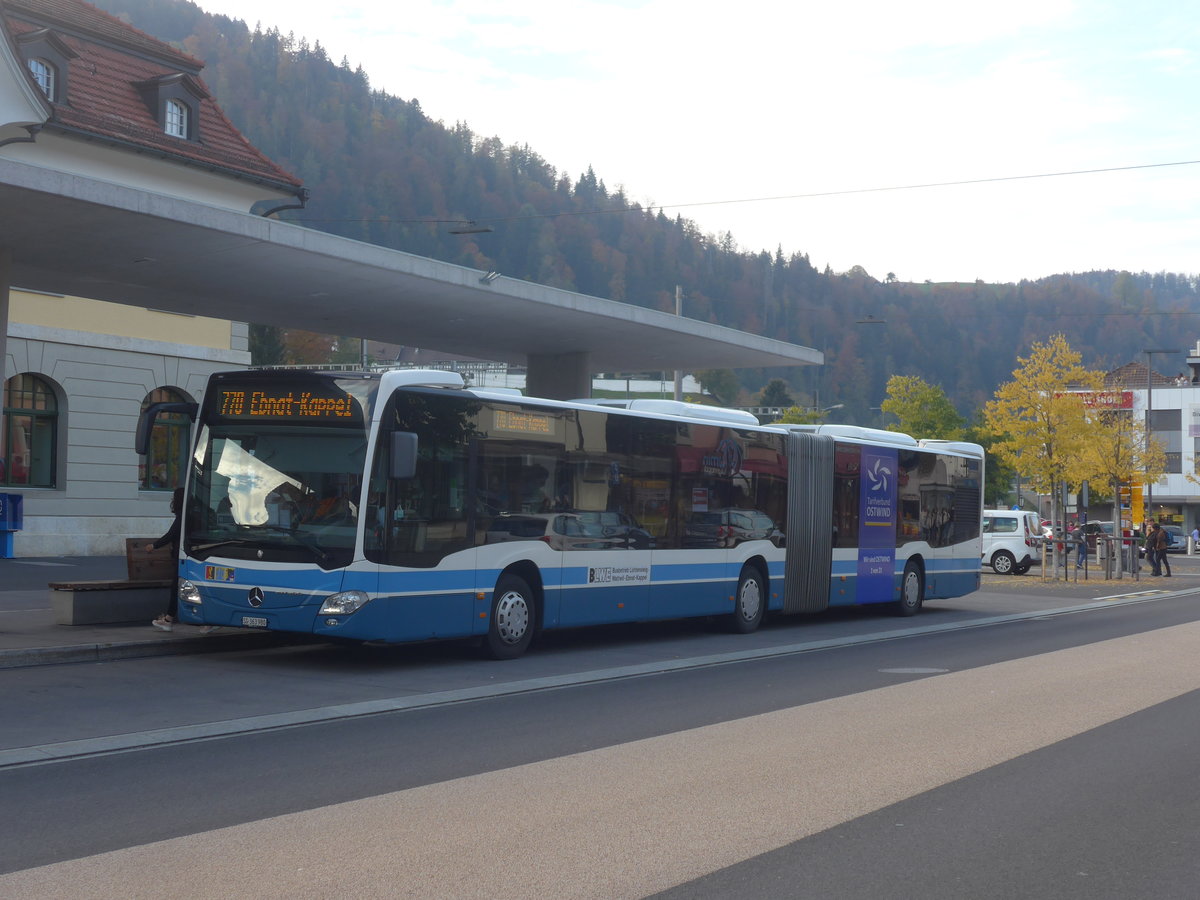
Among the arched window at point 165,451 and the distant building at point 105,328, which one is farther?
the arched window at point 165,451

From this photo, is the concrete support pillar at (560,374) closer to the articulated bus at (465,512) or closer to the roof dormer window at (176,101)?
the articulated bus at (465,512)

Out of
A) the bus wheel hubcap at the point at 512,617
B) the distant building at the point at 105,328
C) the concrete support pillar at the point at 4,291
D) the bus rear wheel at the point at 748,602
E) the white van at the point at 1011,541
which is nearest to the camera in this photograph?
the bus wheel hubcap at the point at 512,617

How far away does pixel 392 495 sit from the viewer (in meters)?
12.7

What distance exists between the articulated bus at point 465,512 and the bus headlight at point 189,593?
18 mm

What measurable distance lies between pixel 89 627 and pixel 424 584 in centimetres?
436

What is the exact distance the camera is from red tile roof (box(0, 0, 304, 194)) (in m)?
29.0

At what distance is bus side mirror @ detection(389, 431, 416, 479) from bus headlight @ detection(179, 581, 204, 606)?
235 centimetres

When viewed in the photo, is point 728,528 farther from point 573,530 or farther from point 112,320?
point 112,320

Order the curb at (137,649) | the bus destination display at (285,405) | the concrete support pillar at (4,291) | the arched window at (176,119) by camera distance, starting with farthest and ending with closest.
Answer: the arched window at (176,119) < the concrete support pillar at (4,291) < the bus destination display at (285,405) < the curb at (137,649)

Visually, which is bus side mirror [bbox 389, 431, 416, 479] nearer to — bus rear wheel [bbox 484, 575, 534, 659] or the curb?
bus rear wheel [bbox 484, 575, 534, 659]

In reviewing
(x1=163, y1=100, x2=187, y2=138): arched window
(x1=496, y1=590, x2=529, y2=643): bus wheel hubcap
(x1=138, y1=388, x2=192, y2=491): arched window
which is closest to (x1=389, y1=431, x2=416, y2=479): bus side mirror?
(x1=496, y1=590, x2=529, y2=643): bus wheel hubcap

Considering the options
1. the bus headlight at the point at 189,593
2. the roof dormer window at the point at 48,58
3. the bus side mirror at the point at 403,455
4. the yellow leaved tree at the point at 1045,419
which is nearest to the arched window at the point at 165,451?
the roof dormer window at the point at 48,58

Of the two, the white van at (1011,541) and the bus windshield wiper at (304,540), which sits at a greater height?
the bus windshield wiper at (304,540)

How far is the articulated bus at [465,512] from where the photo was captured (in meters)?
12.5
